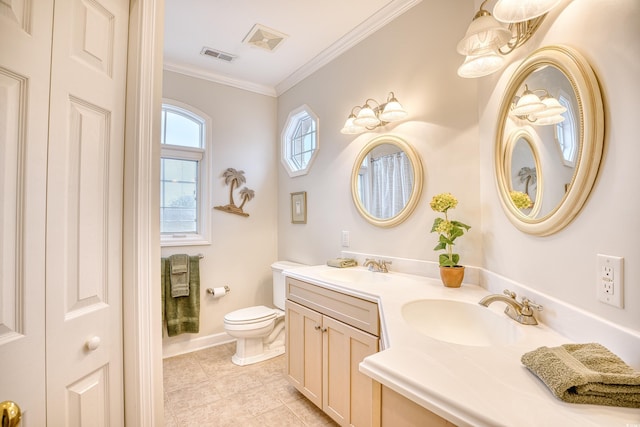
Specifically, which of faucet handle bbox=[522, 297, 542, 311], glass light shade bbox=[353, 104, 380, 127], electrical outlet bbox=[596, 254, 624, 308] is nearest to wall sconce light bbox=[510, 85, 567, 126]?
electrical outlet bbox=[596, 254, 624, 308]

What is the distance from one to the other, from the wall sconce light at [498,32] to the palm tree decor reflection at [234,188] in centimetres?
230

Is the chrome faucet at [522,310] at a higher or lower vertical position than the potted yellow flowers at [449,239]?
lower

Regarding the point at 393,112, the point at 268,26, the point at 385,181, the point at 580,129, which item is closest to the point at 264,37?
the point at 268,26

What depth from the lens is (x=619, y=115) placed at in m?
0.78

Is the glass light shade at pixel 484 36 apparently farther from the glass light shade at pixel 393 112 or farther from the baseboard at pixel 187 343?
the baseboard at pixel 187 343

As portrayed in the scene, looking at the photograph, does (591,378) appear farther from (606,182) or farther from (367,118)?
(367,118)

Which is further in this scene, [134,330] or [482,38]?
[482,38]

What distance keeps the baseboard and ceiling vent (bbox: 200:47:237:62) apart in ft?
8.68

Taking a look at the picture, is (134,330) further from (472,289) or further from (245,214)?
(245,214)

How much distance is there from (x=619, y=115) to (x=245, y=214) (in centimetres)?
286

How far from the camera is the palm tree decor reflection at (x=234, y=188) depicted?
3021mm

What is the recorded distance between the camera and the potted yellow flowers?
1.59 metres

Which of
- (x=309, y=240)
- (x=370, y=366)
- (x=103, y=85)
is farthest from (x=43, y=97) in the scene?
(x=309, y=240)

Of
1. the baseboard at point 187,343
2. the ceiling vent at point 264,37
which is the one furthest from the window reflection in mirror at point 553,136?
the baseboard at point 187,343
